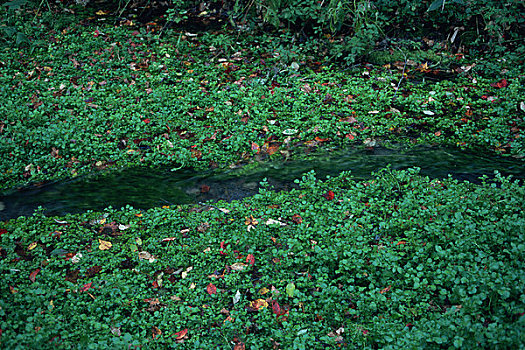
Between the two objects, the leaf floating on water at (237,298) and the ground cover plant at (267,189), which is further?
the leaf floating on water at (237,298)

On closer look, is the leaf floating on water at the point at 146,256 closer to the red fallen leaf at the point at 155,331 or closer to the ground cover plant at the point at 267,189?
the ground cover plant at the point at 267,189

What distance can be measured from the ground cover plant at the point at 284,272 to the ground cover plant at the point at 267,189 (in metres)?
0.02

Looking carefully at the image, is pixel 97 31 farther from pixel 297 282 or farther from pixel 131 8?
pixel 297 282

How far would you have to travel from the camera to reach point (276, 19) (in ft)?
22.7

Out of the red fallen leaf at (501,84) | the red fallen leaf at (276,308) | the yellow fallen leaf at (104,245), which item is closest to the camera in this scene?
the red fallen leaf at (276,308)

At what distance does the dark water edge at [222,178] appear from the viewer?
4531 millimetres

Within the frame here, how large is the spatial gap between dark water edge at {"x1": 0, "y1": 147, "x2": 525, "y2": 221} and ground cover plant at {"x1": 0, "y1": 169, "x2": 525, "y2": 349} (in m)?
0.30

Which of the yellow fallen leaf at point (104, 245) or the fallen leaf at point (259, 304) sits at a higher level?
the yellow fallen leaf at point (104, 245)

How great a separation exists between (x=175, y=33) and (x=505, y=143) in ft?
18.6

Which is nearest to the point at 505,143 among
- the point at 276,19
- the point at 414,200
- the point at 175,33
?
the point at 414,200

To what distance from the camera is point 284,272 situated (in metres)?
3.47

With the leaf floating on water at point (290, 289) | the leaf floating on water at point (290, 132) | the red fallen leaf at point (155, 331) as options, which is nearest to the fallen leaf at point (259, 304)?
the leaf floating on water at point (290, 289)

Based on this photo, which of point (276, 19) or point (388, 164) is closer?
point (388, 164)

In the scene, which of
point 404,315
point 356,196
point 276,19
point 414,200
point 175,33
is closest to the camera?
point 404,315
